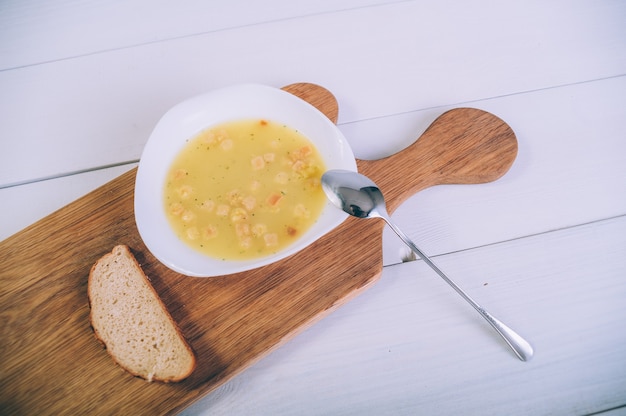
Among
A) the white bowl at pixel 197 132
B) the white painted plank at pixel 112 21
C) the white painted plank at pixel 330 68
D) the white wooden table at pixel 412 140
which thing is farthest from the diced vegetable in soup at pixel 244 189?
the white painted plank at pixel 112 21

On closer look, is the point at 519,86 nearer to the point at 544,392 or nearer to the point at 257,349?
the point at 544,392

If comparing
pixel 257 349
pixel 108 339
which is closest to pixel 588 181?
pixel 257 349

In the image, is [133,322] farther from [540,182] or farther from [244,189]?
[540,182]

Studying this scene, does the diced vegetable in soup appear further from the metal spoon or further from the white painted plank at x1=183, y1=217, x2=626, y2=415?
the white painted plank at x1=183, y1=217, x2=626, y2=415

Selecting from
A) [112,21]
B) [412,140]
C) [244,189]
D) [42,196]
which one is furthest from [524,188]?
[112,21]

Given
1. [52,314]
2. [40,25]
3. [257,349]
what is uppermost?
[40,25]

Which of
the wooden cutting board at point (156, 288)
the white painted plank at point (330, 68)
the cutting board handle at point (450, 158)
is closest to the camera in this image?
the wooden cutting board at point (156, 288)

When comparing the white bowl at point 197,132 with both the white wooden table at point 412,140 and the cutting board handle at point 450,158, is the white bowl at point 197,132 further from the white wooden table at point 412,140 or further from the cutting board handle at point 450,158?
the white wooden table at point 412,140
